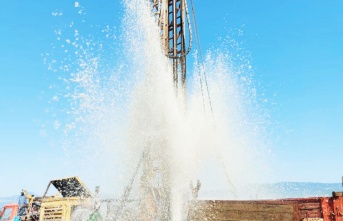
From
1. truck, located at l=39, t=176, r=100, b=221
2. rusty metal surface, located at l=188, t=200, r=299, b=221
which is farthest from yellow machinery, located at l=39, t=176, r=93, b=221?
rusty metal surface, located at l=188, t=200, r=299, b=221

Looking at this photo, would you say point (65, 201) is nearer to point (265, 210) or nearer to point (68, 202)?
point (68, 202)

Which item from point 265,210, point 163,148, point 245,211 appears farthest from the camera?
point 163,148

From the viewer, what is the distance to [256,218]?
26.0 ft

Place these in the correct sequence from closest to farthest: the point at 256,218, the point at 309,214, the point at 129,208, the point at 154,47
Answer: the point at 256,218, the point at 309,214, the point at 129,208, the point at 154,47

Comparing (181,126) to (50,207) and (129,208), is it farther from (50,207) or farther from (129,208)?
(50,207)

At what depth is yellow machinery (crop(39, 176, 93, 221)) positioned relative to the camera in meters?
14.0

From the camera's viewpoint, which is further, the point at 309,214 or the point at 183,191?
the point at 183,191

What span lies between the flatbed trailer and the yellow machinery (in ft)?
26.1

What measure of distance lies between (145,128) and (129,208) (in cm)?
389

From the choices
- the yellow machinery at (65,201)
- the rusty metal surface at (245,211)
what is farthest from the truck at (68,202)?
the rusty metal surface at (245,211)

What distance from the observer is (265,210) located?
7910mm

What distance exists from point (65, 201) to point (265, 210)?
1033 centimetres

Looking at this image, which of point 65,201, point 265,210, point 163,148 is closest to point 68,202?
point 65,201

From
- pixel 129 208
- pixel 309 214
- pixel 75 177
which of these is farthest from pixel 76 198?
pixel 309 214
